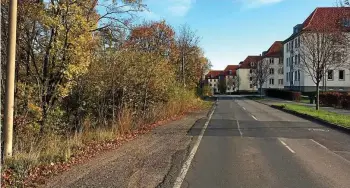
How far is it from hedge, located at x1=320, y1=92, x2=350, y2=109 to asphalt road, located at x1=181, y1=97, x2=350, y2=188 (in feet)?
74.1

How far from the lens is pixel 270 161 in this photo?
9.59 m

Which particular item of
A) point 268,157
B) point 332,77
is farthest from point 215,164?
point 332,77

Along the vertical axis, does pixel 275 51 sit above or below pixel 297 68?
above

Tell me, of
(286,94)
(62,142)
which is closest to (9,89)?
(62,142)

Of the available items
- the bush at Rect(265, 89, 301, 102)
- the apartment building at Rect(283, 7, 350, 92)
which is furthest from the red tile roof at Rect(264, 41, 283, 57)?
the bush at Rect(265, 89, 301, 102)

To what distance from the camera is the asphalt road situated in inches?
290

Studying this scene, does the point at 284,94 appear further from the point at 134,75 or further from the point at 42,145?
the point at 42,145

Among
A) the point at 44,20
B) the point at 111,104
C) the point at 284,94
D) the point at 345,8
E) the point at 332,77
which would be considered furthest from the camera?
the point at 332,77

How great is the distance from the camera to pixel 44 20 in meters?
11.5

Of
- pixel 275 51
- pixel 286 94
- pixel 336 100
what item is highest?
pixel 275 51

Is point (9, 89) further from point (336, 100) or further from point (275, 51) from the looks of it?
point (275, 51)

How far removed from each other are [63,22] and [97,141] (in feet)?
12.4

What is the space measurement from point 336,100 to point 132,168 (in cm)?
3510

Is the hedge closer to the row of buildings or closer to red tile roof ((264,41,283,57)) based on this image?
the row of buildings
